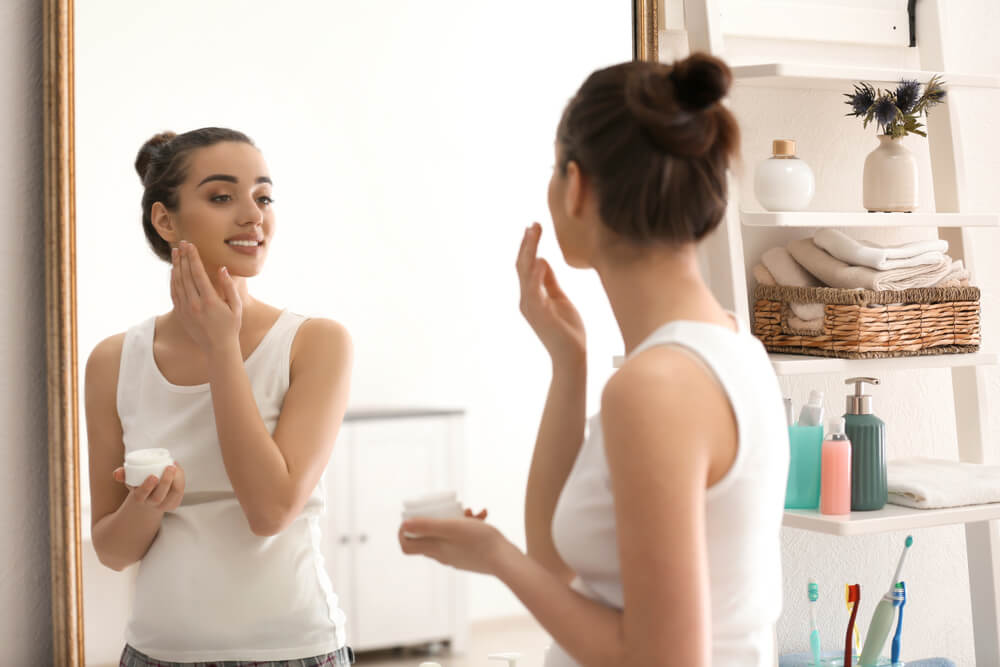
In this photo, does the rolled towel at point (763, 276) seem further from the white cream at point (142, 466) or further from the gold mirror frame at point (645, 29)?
the white cream at point (142, 466)

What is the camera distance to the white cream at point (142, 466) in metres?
1.03

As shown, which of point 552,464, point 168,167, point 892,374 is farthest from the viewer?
point 892,374

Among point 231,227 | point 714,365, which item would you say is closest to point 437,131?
point 231,227

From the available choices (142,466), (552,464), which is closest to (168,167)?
(142,466)

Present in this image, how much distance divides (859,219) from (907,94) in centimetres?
23

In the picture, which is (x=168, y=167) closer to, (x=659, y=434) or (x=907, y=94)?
(x=659, y=434)

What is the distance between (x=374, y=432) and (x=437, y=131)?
48 cm

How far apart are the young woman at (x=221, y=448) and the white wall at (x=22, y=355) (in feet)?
0.83

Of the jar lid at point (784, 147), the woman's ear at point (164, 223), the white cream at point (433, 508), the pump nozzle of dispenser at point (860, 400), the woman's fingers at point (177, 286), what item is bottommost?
the white cream at point (433, 508)

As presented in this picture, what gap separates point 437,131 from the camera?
5.15 feet

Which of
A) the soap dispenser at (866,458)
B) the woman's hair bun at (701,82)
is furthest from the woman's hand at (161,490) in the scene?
the soap dispenser at (866,458)

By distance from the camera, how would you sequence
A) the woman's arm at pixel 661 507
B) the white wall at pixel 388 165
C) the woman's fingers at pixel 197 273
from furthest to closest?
the white wall at pixel 388 165 < the woman's fingers at pixel 197 273 < the woman's arm at pixel 661 507

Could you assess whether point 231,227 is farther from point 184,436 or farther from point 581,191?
point 581,191

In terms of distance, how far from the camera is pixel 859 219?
61.4 inches
